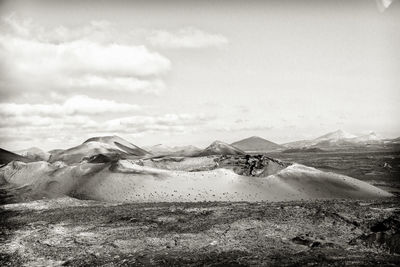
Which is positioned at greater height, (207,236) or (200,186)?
(200,186)

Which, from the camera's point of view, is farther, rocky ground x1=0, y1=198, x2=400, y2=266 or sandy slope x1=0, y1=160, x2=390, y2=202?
sandy slope x1=0, y1=160, x2=390, y2=202

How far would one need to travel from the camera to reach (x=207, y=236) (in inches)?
549

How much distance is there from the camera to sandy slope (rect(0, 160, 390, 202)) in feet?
82.6

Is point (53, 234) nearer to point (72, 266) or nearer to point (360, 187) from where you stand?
point (72, 266)

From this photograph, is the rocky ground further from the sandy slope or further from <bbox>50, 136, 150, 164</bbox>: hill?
<bbox>50, 136, 150, 164</bbox>: hill

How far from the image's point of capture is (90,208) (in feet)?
71.4

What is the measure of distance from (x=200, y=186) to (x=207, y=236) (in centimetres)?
1292

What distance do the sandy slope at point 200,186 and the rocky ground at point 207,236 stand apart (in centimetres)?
527

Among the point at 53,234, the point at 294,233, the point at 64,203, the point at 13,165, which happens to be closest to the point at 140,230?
the point at 53,234

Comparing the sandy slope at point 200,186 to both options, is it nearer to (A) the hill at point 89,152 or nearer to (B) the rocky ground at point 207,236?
(B) the rocky ground at point 207,236

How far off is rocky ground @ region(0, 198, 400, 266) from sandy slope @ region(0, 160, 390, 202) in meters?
5.27

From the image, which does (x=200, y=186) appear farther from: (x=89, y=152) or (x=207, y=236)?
(x=89, y=152)

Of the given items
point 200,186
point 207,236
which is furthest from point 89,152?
point 207,236

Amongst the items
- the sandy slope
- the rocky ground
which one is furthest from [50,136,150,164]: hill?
the rocky ground
